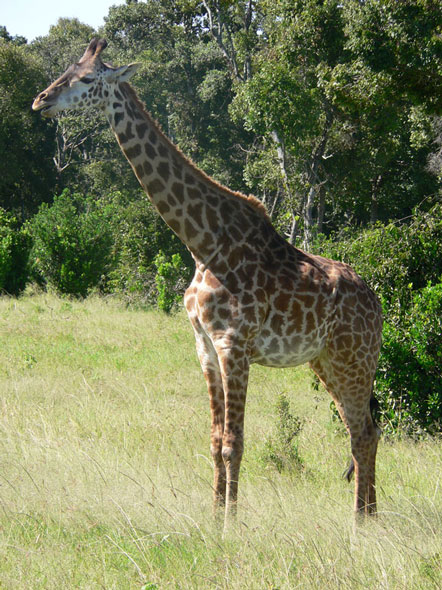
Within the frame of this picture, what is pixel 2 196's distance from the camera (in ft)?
123

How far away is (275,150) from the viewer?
84.3 feet

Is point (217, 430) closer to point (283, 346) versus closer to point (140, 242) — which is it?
point (283, 346)

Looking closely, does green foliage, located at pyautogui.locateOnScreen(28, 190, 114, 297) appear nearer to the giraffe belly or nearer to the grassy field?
the grassy field

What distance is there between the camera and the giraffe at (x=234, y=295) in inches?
208

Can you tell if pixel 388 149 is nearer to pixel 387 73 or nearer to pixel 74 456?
pixel 387 73

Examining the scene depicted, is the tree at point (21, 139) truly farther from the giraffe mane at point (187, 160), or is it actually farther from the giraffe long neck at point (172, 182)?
the giraffe long neck at point (172, 182)

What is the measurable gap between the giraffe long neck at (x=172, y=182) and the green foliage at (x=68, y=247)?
15321mm

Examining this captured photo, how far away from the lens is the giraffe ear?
5.34 meters

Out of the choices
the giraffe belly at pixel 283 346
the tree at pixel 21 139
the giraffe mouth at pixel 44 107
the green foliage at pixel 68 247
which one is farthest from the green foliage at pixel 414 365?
the tree at pixel 21 139

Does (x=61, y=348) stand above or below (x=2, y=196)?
below

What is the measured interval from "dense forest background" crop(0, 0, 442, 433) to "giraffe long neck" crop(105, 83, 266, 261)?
3.14 m

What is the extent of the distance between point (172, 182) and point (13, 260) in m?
16.3

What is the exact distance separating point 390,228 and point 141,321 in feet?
29.8

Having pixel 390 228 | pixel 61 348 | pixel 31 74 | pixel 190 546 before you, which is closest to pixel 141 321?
pixel 61 348
